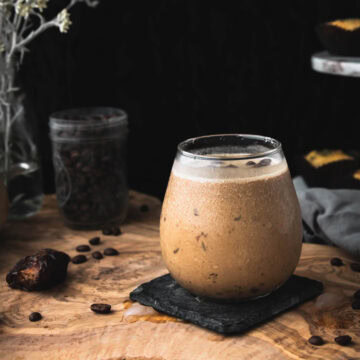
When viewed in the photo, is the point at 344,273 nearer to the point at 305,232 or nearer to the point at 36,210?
the point at 305,232

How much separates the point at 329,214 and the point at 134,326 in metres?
0.64

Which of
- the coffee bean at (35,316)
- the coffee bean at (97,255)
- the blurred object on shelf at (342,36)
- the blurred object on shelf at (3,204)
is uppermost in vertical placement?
the blurred object on shelf at (342,36)

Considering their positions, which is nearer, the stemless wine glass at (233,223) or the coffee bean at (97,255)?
the stemless wine glass at (233,223)

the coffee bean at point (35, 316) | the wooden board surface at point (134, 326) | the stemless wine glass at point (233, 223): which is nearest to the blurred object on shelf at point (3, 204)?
the wooden board surface at point (134, 326)

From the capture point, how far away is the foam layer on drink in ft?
3.49

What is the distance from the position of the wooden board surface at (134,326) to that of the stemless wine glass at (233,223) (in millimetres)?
84

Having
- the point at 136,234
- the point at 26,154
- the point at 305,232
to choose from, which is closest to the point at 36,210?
the point at 26,154

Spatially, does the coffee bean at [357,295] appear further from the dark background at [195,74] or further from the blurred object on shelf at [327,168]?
the dark background at [195,74]

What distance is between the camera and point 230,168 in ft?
3.50

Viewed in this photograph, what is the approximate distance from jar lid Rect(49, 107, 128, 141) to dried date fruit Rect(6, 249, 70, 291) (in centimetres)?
41

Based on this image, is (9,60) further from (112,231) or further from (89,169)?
(112,231)

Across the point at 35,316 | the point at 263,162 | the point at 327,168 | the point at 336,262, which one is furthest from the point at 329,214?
the point at 35,316

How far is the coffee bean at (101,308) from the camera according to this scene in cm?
116

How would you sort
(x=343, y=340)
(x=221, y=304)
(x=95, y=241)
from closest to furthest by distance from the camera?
(x=343, y=340) < (x=221, y=304) < (x=95, y=241)
